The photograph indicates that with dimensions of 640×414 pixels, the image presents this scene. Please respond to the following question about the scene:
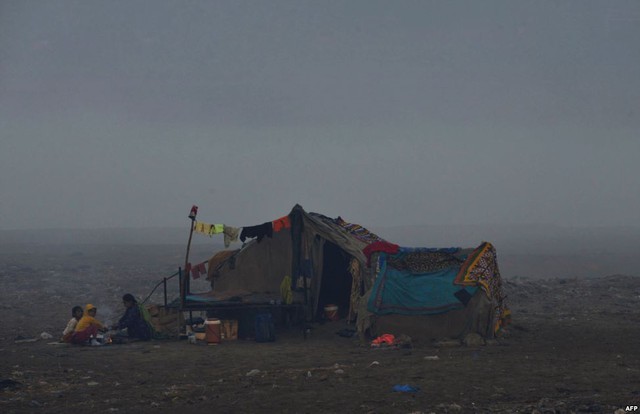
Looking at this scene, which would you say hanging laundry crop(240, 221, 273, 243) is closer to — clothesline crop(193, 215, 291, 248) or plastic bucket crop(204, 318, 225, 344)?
clothesline crop(193, 215, 291, 248)

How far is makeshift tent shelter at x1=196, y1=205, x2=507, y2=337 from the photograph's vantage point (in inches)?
561

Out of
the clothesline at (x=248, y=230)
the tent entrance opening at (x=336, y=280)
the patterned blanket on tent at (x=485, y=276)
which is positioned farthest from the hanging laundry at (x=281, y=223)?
the patterned blanket on tent at (x=485, y=276)

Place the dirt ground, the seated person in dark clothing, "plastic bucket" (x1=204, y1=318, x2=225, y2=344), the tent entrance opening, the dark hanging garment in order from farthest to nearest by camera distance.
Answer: the tent entrance opening, the dark hanging garment, the seated person in dark clothing, "plastic bucket" (x1=204, y1=318, x2=225, y2=344), the dirt ground

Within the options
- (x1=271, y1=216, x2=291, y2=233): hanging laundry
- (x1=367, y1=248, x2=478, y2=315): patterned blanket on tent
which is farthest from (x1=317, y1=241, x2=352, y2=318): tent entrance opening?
(x1=367, y1=248, x2=478, y2=315): patterned blanket on tent

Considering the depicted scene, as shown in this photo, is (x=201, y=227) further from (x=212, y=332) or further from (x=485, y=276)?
(x=485, y=276)

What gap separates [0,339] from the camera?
50.7ft

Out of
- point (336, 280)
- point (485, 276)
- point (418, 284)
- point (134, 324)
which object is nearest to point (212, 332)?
point (134, 324)

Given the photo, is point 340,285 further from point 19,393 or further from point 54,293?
point 54,293

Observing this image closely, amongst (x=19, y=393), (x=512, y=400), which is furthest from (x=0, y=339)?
(x=512, y=400)

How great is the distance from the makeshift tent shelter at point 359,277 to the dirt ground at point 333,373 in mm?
786

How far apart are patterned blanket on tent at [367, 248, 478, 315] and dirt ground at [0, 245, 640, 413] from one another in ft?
3.21

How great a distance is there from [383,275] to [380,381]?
5142 millimetres

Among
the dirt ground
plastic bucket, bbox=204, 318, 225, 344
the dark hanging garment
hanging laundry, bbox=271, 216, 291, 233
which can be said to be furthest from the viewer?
the dark hanging garment

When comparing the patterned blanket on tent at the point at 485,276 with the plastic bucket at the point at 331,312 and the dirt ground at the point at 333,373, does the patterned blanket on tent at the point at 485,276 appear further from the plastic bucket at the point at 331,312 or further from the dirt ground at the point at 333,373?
the plastic bucket at the point at 331,312
